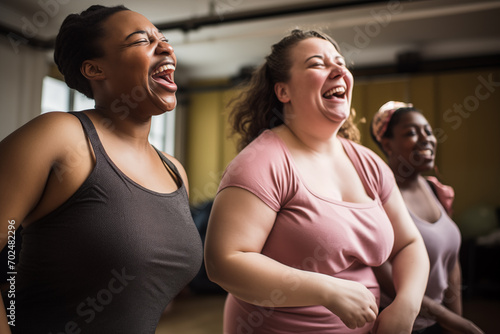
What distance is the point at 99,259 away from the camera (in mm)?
784

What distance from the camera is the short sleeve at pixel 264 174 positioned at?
985 millimetres

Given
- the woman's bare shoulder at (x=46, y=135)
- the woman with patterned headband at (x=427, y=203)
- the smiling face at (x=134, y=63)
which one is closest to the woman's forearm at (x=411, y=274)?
the woman with patterned headband at (x=427, y=203)

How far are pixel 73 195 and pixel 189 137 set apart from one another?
6934 mm

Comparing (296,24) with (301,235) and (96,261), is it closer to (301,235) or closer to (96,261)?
(301,235)

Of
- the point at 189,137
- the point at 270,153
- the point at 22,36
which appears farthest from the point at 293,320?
the point at 189,137

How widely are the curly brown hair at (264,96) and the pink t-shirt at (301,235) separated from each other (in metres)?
0.23

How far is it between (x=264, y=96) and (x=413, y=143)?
606mm

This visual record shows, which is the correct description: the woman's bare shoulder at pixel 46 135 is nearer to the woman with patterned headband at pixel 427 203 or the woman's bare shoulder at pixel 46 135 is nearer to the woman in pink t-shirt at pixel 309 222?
the woman in pink t-shirt at pixel 309 222

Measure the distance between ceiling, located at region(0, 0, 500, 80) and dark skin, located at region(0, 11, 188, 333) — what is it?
2536mm

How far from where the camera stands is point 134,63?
900 millimetres

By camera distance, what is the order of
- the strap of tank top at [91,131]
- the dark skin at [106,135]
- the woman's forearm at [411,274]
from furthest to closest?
1. the woman's forearm at [411,274]
2. the strap of tank top at [91,131]
3. the dark skin at [106,135]

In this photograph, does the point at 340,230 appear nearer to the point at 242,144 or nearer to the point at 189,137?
the point at 242,144

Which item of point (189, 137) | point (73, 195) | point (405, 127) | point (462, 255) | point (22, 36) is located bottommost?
point (462, 255)

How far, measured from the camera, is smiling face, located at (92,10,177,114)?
90cm
